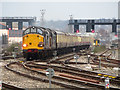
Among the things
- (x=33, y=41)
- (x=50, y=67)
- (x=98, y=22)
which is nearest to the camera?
(x=50, y=67)

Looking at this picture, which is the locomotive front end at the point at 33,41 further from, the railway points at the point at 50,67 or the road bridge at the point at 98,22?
the road bridge at the point at 98,22

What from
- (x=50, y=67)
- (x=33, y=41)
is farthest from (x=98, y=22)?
(x=50, y=67)

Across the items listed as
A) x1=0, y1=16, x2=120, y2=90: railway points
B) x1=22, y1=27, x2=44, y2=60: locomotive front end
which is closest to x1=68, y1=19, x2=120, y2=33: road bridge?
x1=0, y1=16, x2=120, y2=90: railway points

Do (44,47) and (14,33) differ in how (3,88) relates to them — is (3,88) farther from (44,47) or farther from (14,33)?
(14,33)

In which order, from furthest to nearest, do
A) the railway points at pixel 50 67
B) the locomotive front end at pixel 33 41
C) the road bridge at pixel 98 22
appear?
the road bridge at pixel 98 22
the locomotive front end at pixel 33 41
the railway points at pixel 50 67

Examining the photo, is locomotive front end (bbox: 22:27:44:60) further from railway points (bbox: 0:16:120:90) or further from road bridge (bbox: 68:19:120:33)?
road bridge (bbox: 68:19:120:33)

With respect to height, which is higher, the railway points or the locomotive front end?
the locomotive front end

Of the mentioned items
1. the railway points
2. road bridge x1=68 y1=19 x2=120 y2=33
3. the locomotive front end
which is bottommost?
the railway points

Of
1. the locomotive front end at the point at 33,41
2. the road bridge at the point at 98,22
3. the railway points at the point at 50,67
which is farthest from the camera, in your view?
the road bridge at the point at 98,22

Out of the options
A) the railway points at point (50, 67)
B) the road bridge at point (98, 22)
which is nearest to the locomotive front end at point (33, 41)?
the railway points at point (50, 67)

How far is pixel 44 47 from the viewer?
19.5 m

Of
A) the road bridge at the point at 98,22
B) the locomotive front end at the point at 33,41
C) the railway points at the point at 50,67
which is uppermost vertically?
the road bridge at the point at 98,22

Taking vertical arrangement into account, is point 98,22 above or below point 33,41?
above

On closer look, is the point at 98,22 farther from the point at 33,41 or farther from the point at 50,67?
the point at 50,67
